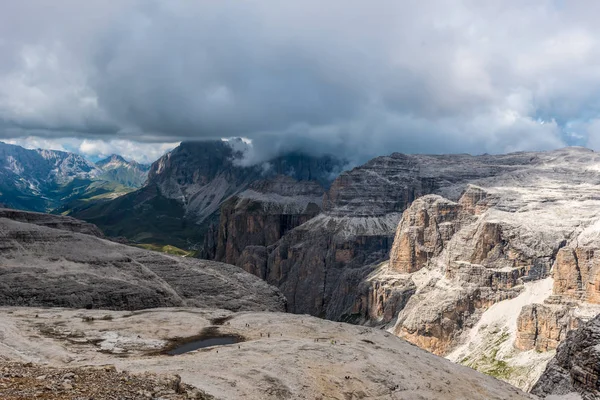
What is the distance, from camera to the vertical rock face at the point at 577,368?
57438 mm

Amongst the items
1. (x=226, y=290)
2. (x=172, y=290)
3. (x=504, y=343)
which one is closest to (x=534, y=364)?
(x=504, y=343)

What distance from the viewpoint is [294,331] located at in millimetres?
68125

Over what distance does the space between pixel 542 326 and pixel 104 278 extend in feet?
470

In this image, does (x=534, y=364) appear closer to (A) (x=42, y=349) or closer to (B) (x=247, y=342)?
(B) (x=247, y=342)

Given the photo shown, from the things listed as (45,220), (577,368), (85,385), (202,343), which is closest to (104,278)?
(202,343)

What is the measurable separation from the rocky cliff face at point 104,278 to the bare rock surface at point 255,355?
1325 cm

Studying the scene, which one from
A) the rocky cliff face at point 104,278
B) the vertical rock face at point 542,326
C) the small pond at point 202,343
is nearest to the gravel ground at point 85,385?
the small pond at point 202,343

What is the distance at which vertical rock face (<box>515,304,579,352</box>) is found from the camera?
164 m

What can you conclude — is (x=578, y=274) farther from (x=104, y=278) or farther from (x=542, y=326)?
(x=104, y=278)

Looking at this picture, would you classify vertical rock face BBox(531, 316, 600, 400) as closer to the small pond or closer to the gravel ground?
the small pond

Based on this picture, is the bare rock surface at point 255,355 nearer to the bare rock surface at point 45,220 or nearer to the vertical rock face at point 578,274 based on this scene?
the bare rock surface at point 45,220

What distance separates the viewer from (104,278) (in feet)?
321

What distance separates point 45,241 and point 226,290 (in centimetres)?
4168

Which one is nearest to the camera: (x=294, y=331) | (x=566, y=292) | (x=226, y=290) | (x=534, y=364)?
(x=294, y=331)
